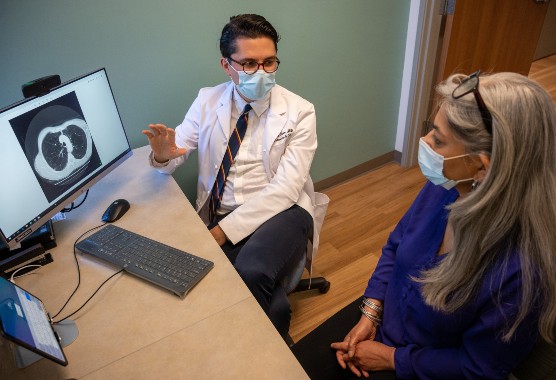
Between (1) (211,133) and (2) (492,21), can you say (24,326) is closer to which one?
(1) (211,133)

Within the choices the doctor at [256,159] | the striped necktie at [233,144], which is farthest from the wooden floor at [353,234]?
the striped necktie at [233,144]

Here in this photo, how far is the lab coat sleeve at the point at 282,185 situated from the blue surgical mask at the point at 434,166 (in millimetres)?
606

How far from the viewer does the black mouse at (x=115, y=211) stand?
1256 millimetres

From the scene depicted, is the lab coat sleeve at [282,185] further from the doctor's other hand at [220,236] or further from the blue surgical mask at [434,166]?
the blue surgical mask at [434,166]

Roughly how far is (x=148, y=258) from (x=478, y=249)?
847 millimetres

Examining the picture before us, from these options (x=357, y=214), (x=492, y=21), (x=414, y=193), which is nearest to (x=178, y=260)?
(x=357, y=214)

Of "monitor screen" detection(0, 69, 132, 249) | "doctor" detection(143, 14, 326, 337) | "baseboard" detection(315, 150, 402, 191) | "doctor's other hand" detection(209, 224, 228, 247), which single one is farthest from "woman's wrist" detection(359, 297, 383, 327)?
"baseboard" detection(315, 150, 402, 191)

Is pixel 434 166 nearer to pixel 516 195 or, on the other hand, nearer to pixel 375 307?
pixel 516 195

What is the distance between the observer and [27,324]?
0.77 m

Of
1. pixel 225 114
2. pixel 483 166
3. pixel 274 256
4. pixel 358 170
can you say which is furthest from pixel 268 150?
pixel 358 170

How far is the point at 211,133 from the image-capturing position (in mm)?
1614

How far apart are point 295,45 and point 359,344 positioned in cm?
153

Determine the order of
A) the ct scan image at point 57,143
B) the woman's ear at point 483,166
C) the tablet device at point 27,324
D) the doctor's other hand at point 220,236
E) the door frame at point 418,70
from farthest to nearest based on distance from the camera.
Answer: the door frame at point 418,70
the doctor's other hand at point 220,236
the ct scan image at point 57,143
the woman's ear at point 483,166
the tablet device at point 27,324

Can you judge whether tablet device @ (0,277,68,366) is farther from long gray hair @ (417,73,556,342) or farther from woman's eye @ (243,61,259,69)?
woman's eye @ (243,61,259,69)
